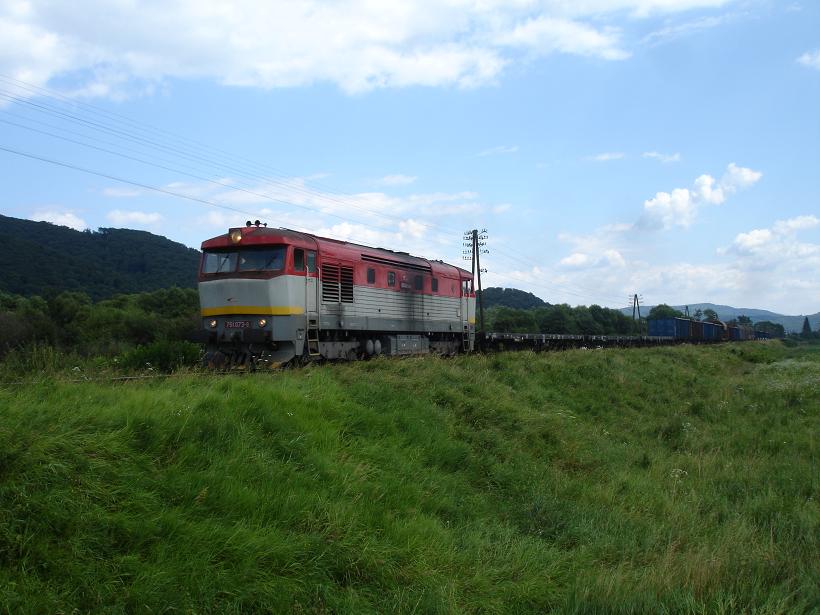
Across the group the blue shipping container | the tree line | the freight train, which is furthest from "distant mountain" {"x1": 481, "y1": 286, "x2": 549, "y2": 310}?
the freight train

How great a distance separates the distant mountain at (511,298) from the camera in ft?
418

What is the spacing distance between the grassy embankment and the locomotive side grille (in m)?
5.14

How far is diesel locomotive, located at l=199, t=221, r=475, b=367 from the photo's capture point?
15.5m

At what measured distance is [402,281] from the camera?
2112cm

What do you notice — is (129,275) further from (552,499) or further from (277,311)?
(552,499)

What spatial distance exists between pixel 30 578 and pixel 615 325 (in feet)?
339

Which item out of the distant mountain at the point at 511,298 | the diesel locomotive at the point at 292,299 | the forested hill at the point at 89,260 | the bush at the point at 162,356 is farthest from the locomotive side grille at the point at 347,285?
Result: the distant mountain at the point at 511,298

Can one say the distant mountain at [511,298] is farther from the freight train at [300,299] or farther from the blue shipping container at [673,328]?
the freight train at [300,299]

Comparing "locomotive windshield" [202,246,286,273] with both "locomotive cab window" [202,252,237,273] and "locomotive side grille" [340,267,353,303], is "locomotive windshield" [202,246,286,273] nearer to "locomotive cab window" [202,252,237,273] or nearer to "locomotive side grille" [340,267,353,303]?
"locomotive cab window" [202,252,237,273]

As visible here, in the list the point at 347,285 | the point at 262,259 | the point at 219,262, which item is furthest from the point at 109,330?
the point at 262,259

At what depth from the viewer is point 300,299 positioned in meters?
16.0

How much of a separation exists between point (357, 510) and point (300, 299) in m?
9.83

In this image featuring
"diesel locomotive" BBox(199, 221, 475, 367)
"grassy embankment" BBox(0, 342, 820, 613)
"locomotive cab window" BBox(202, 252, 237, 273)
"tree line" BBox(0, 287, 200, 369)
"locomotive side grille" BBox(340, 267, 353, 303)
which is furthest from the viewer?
"locomotive side grille" BBox(340, 267, 353, 303)

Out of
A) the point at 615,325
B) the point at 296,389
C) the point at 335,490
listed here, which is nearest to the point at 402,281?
the point at 296,389
